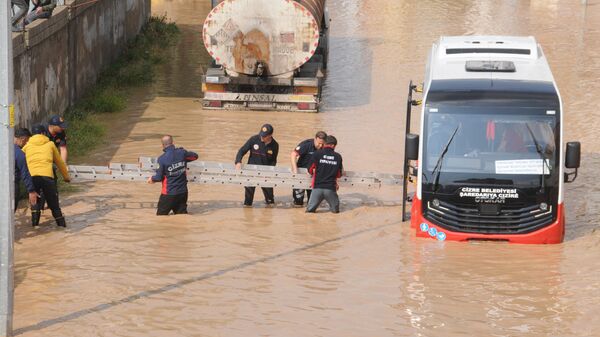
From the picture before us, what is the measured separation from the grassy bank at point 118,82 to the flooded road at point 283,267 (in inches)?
19.6

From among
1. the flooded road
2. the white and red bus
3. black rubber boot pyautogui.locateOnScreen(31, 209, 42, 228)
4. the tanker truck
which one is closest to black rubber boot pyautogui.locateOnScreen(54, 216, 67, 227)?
the flooded road

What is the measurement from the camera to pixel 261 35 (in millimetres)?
24938

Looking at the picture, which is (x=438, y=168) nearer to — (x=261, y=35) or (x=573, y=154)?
(x=573, y=154)

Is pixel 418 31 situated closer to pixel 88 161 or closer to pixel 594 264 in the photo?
pixel 88 161

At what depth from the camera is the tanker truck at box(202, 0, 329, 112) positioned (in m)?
24.8

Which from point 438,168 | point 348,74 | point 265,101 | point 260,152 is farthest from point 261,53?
point 438,168

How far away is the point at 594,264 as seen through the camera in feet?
48.8

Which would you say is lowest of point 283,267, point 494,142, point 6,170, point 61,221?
point 283,267

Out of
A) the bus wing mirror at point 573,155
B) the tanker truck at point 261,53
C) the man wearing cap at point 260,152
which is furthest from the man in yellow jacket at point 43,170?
the tanker truck at point 261,53

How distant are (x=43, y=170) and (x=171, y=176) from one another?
1.85m

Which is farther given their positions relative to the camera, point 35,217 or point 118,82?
point 118,82

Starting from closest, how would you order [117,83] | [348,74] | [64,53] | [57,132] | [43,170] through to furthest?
[43,170] → [57,132] → [64,53] → [117,83] → [348,74]

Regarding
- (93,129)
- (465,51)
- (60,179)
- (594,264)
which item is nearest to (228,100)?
(93,129)

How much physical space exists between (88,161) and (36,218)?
4.64 m
